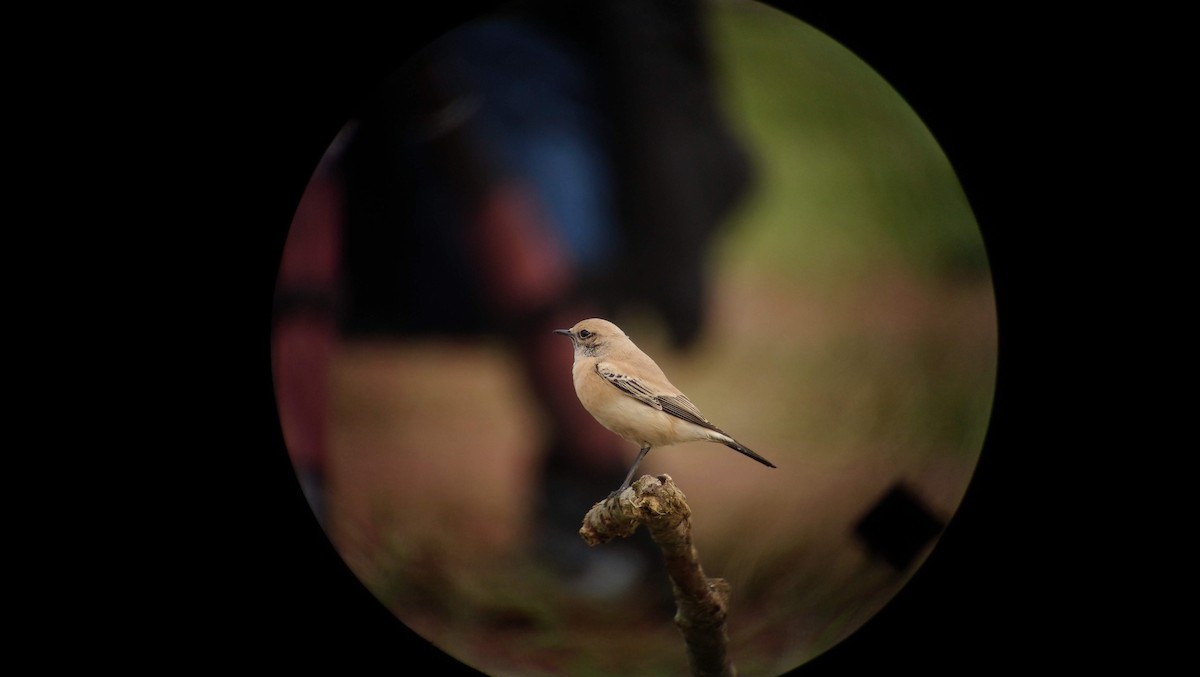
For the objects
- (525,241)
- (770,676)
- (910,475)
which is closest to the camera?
(525,241)

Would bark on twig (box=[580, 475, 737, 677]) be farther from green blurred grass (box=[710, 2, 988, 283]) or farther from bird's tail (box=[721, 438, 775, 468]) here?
green blurred grass (box=[710, 2, 988, 283])

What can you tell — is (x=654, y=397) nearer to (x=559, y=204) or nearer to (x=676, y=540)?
(x=676, y=540)

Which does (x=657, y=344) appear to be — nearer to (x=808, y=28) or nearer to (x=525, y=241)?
(x=525, y=241)

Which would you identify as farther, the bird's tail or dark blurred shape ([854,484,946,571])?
dark blurred shape ([854,484,946,571])

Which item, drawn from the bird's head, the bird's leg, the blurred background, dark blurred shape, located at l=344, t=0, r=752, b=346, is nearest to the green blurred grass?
the blurred background

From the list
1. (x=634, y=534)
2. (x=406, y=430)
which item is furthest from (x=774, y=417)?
(x=406, y=430)

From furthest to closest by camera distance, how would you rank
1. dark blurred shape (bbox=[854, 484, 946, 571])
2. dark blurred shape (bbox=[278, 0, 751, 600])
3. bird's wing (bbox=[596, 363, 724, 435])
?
dark blurred shape (bbox=[854, 484, 946, 571]) < bird's wing (bbox=[596, 363, 724, 435]) < dark blurred shape (bbox=[278, 0, 751, 600])
